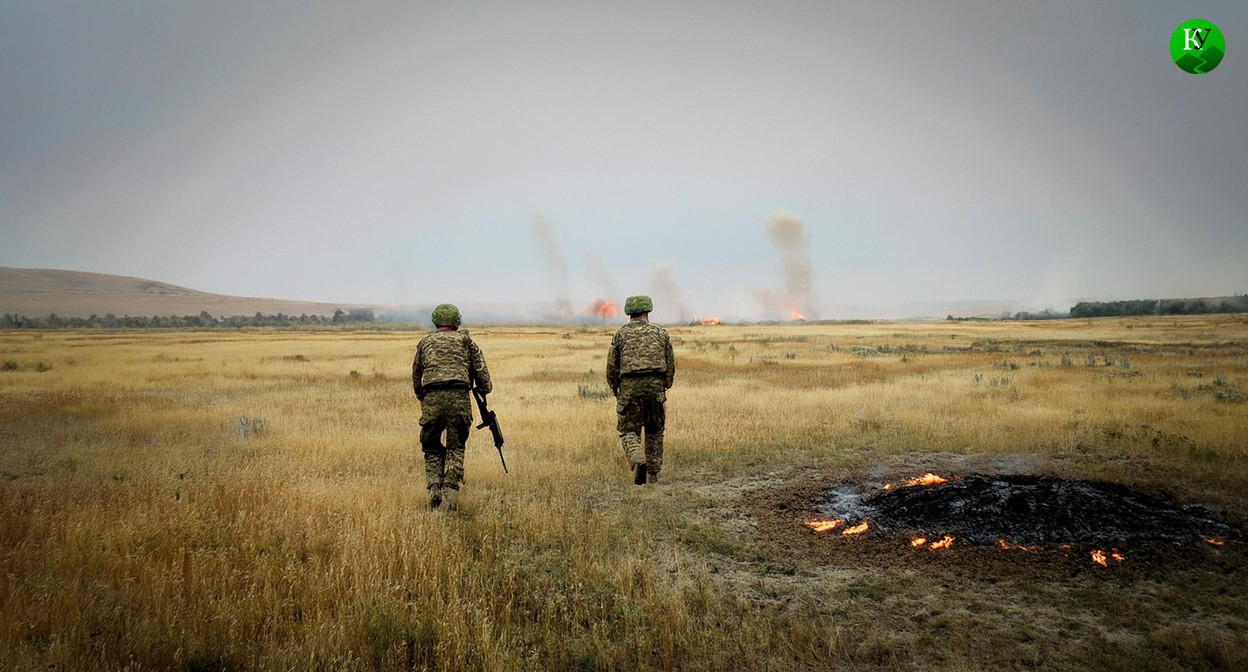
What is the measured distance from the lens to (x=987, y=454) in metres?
11.4

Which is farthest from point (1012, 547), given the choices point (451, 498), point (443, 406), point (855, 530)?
point (443, 406)

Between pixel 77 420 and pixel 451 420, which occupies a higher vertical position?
pixel 451 420

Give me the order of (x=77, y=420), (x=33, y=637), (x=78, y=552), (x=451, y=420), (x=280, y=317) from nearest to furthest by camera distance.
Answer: (x=33, y=637), (x=78, y=552), (x=451, y=420), (x=77, y=420), (x=280, y=317)

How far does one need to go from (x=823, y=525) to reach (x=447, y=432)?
5.49 metres

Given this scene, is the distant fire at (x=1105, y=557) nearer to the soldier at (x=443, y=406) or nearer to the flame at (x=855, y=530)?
the flame at (x=855, y=530)

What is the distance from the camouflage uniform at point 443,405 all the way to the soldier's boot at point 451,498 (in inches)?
1.0

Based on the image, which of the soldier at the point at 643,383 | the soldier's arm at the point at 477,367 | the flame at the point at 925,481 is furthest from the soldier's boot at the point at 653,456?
the flame at the point at 925,481

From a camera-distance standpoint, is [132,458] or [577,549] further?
[132,458]

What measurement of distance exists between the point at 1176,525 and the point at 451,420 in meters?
9.77

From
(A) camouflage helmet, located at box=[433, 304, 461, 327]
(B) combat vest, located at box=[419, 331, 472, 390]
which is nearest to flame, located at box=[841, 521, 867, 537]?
(B) combat vest, located at box=[419, 331, 472, 390]

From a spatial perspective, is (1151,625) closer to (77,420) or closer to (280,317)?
(77,420)

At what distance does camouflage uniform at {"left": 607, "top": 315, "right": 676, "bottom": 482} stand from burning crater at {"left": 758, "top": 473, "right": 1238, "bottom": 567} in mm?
2468

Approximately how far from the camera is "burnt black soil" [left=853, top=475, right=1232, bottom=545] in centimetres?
694

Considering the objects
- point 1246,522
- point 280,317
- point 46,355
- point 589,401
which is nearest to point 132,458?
point 589,401
